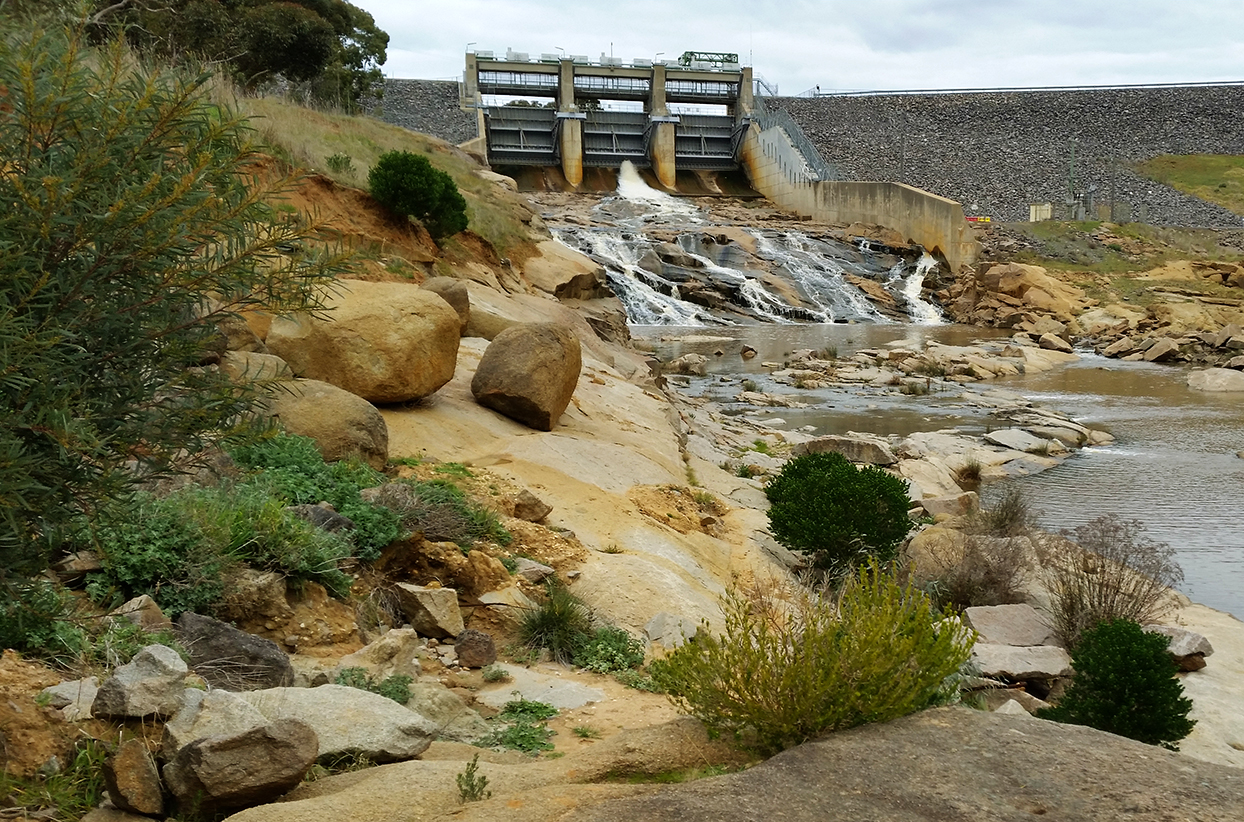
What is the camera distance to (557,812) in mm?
3223

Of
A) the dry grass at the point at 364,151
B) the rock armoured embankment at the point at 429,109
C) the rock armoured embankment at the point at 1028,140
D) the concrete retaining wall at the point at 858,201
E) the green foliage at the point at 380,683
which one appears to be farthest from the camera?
the rock armoured embankment at the point at 429,109

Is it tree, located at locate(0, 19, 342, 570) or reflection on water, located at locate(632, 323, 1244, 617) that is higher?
tree, located at locate(0, 19, 342, 570)

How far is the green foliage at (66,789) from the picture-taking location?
3254 mm

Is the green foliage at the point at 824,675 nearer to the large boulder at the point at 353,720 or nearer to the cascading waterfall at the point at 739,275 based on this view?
the large boulder at the point at 353,720

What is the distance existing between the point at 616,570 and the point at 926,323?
27220mm

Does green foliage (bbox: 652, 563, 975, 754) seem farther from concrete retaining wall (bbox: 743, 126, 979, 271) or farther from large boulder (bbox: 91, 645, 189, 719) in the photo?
concrete retaining wall (bbox: 743, 126, 979, 271)

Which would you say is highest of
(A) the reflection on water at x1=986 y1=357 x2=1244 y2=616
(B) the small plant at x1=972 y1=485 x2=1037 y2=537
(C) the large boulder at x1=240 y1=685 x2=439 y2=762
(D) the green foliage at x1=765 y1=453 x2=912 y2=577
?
(C) the large boulder at x1=240 y1=685 x2=439 y2=762

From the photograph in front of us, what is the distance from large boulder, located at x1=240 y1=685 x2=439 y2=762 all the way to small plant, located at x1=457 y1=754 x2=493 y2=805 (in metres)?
0.57

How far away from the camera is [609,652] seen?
5879 millimetres

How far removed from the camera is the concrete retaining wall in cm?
3616

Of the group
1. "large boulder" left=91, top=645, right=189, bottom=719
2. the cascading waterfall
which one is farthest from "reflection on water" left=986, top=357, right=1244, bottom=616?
the cascading waterfall

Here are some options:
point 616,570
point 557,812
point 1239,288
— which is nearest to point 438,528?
point 616,570

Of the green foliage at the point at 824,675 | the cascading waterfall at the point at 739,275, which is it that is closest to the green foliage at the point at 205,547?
the green foliage at the point at 824,675

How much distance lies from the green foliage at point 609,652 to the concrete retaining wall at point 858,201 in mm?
31860
